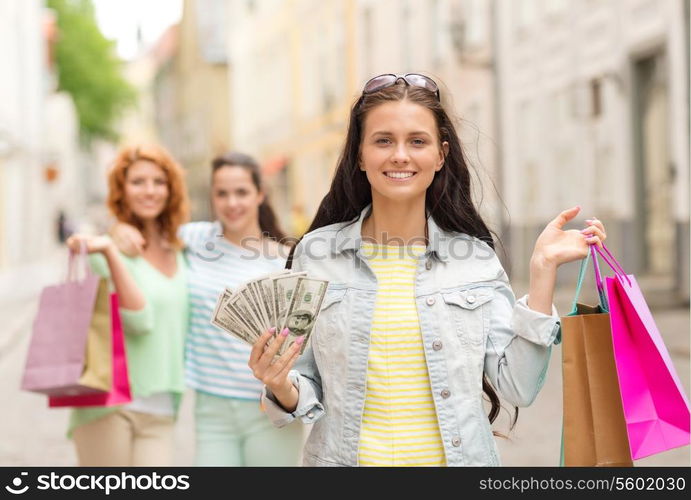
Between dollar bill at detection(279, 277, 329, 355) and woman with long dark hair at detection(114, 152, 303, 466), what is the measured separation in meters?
1.77

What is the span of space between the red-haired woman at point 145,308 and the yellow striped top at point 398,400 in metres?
1.86

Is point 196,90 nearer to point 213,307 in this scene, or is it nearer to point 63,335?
point 213,307

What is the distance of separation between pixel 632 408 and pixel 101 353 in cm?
240

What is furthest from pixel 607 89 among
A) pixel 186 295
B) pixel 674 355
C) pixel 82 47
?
pixel 82 47

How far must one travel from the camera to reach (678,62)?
13984 mm

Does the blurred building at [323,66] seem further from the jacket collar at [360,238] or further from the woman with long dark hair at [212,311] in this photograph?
the jacket collar at [360,238]

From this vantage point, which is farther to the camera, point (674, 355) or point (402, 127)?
point (674, 355)

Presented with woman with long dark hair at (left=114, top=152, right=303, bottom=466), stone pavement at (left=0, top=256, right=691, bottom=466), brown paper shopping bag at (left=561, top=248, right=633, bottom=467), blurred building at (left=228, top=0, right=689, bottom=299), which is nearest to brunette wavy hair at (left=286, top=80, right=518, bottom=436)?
brown paper shopping bag at (left=561, top=248, right=633, bottom=467)

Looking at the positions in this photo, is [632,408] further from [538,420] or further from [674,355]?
[674,355]

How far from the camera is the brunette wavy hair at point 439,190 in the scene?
273 centimetres

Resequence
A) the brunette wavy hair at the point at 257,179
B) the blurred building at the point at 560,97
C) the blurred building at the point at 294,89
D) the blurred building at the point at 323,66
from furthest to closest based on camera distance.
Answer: the blurred building at the point at 294,89 → the blurred building at the point at 323,66 → the blurred building at the point at 560,97 → the brunette wavy hair at the point at 257,179

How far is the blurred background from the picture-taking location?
9.77m

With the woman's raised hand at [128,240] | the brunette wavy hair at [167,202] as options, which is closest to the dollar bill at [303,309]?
the woman's raised hand at [128,240]

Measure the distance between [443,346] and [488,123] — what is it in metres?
19.0
